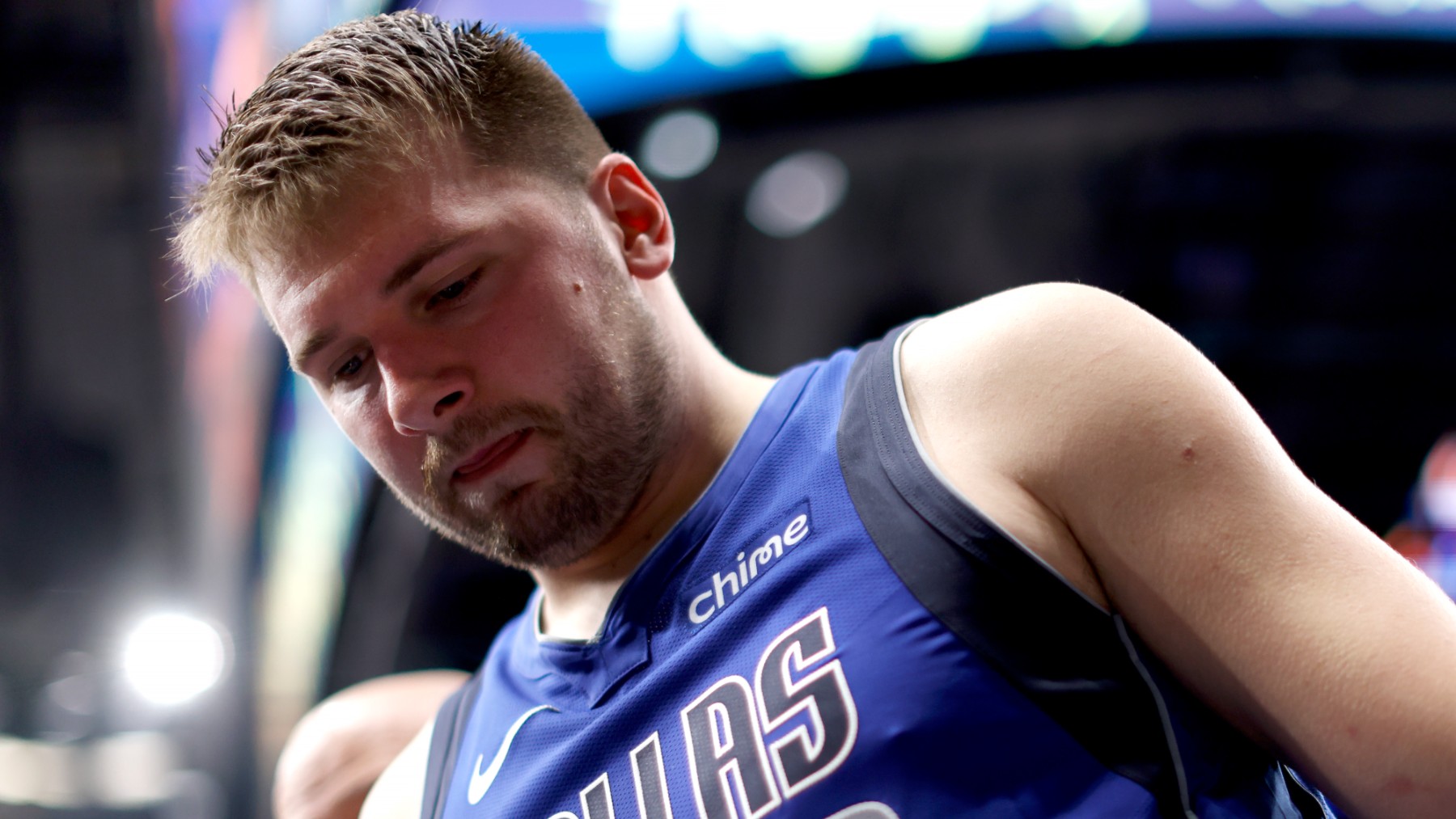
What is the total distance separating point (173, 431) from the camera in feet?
10.2

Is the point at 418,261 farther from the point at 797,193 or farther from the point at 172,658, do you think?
the point at 797,193

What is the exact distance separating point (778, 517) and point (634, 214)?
14.9 inches

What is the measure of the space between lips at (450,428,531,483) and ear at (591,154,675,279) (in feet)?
0.71

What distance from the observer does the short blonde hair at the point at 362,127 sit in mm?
951

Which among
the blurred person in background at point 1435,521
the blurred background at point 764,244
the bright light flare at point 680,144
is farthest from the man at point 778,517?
the blurred person in background at point 1435,521

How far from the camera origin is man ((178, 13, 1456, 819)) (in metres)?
0.74

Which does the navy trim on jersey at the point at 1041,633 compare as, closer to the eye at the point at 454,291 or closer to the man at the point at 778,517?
the man at the point at 778,517

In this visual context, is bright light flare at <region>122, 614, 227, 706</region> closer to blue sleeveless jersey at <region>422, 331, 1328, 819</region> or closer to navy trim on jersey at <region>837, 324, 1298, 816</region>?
blue sleeveless jersey at <region>422, 331, 1328, 819</region>

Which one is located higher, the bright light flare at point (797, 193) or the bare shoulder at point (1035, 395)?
the bright light flare at point (797, 193)

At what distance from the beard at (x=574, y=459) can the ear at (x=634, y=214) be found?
0.21ft

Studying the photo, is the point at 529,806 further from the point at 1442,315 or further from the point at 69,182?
the point at 69,182

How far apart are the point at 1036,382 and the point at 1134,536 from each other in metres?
0.14

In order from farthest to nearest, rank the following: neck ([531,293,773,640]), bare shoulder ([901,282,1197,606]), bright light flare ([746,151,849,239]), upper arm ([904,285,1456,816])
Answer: bright light flare ([746,151,849,239]) < neck ([531,293,773,640]) < bare shoulder ([901,282,1197,606]) < upper arm ([904,285,1456,816])

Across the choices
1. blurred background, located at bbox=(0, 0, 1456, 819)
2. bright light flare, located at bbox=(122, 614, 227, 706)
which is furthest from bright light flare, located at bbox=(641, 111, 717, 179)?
bright light flare, located at bbox=(122, 614, 227, 706)
